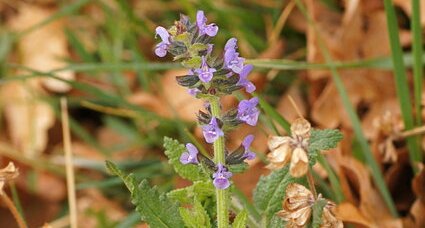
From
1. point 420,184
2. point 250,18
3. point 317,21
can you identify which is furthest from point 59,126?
point 420,184

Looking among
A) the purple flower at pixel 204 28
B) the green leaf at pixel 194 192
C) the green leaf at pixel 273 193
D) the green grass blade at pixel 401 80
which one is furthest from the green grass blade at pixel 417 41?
the purple flower at pixel 204 28

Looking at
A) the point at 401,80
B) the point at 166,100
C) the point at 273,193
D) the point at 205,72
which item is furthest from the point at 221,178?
the point at 166,100

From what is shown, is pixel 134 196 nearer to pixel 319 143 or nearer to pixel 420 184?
A: pixel 319 143

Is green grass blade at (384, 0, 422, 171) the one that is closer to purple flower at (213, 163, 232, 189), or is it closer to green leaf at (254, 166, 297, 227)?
green leaf at (254, 166, 297, 227)

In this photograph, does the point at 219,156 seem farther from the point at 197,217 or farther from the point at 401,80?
the point at 401,80

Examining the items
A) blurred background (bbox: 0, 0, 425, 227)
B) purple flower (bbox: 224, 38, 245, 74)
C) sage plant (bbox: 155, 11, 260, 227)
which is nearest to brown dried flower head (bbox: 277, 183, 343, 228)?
sage plant (bbox: 155, 11, 260, 227)
